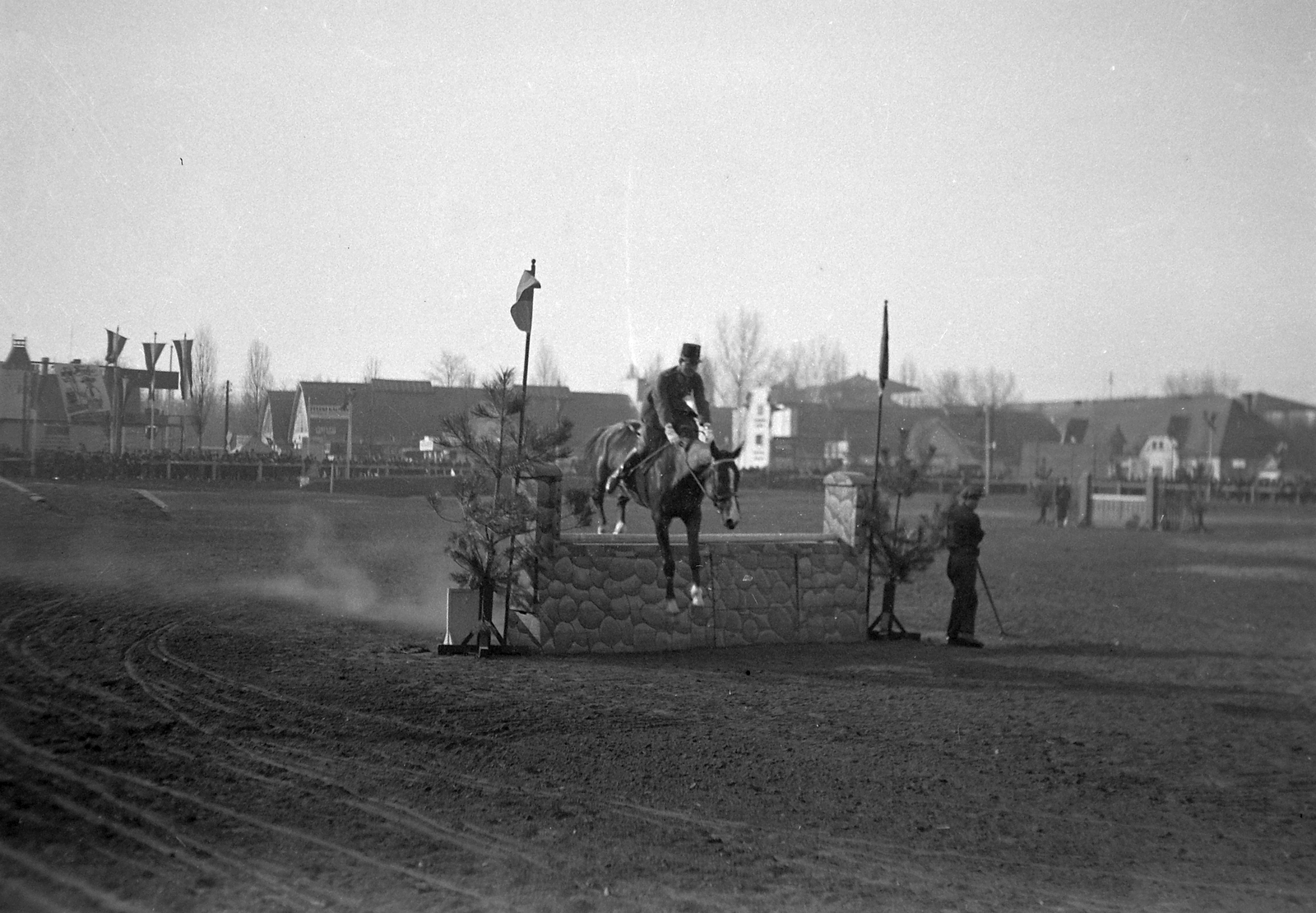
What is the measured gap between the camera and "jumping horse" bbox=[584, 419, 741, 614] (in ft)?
34.9

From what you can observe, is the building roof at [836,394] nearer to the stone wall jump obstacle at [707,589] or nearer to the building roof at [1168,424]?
the building roof at [1168,424]

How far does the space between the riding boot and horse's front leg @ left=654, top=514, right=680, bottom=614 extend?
2.40ft

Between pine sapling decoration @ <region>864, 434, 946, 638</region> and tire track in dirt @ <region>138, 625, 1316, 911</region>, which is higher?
pine sapling decoration @ <region>864, 434, 946, 638</region>

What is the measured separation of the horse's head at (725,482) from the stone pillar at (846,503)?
3.17 meters

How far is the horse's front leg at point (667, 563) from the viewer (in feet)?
37.3

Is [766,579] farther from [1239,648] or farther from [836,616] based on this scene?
[1239,648]

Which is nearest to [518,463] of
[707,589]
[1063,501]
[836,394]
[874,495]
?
[707,589]

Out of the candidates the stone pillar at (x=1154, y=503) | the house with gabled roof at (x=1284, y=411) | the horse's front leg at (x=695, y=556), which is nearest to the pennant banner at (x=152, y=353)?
the horse's front leg at (x=695, y=556)

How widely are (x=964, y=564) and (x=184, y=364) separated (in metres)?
11.9

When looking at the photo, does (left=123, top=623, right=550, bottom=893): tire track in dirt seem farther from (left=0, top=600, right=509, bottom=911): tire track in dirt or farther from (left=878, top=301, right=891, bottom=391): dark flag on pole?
(left=878, top=301, right=891, bottom=391): dark flag on pole

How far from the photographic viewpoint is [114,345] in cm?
1365

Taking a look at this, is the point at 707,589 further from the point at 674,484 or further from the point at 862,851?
the point at 862,851

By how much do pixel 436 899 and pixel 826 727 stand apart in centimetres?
464

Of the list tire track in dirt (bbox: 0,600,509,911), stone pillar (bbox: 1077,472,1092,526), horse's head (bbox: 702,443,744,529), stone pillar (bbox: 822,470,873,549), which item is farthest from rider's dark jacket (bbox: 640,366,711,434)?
stone pillar (bbox: 1077,472,1092,526)
